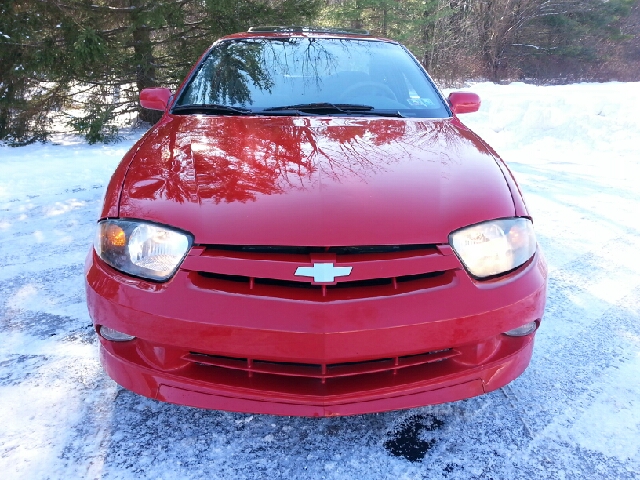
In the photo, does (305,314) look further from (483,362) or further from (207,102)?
(207,102)

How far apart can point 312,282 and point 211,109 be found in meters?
1.38

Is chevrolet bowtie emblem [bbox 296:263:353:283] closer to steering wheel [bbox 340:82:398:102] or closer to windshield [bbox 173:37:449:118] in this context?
windshield [bbox 173:37:449:118]

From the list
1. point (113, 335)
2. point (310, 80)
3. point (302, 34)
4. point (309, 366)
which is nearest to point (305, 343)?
point (309, 366)

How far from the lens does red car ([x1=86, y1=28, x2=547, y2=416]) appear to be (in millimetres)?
1424

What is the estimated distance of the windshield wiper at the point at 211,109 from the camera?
2.38 m

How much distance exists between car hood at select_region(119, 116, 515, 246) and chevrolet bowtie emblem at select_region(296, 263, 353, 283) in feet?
0.23

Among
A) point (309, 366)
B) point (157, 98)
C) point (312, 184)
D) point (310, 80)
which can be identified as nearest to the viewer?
point (309, 366)

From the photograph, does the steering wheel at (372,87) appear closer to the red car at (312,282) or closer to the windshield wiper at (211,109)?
the windshield wiper at (211,109)

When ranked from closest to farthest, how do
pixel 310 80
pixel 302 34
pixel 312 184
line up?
pixel 312 184, pixel 310 80, pixel 302 34

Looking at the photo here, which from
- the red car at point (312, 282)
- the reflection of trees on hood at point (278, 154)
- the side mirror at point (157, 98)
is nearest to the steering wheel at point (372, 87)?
the reflection of trees on hood at point (278, 154)

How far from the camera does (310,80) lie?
2662mm

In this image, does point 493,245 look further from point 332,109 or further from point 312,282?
point 332,109

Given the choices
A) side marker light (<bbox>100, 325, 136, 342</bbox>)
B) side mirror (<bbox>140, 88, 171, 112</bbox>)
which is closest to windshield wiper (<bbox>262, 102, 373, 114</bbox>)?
side mirror (<bbox>140, 88, 171, 112</bbox>)

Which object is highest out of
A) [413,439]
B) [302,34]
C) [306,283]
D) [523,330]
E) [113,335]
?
[302,34]
